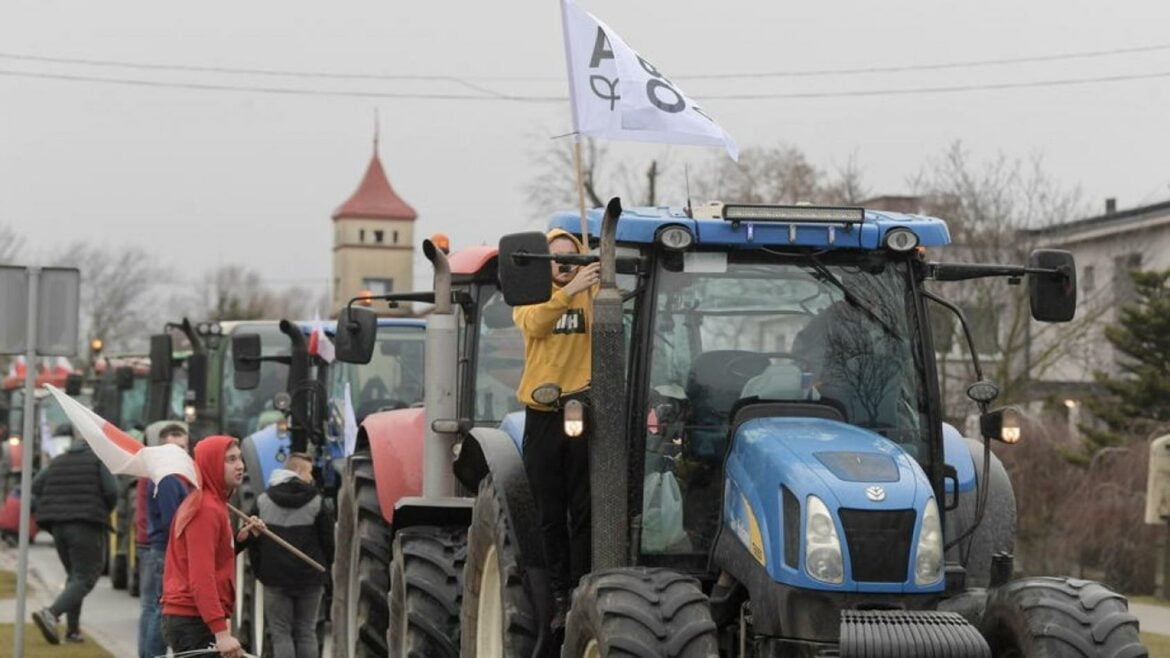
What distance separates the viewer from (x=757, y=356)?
8883 millimetres

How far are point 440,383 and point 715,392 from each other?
12.1 ft

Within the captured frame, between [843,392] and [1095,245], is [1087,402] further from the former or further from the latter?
[843,392]

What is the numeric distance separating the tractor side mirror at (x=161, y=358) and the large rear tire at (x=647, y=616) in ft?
44.3

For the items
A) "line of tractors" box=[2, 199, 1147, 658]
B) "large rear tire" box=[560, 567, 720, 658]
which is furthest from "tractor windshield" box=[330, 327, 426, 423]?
"large rear tire" box=[560, 567, 720, 658]

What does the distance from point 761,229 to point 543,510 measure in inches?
65.7

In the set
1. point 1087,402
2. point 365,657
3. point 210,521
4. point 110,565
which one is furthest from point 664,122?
point 1087,402

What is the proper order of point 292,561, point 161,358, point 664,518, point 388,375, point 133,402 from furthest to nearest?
point 133,402, point 161,358, point 388,375, point 292,561, point 664,518

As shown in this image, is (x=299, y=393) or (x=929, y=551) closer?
(x=929, y=551)

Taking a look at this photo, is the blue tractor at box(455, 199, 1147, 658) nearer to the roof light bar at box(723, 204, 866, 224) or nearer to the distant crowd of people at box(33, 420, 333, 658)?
the roof light bar at box(723, 204, 866, 224)

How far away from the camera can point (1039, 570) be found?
2983cm

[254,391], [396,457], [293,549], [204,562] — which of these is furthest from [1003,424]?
→ [254,391]

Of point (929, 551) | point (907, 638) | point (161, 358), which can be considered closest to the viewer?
point (907, 638)

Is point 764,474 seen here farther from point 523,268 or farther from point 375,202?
point 375,202

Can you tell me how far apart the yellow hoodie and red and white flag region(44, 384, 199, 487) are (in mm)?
1866
